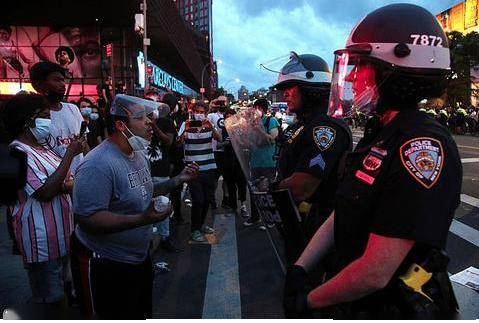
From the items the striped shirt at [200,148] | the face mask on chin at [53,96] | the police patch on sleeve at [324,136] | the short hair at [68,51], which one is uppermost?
the short hair at [68,51]

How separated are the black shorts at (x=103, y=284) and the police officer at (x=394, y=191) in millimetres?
1290

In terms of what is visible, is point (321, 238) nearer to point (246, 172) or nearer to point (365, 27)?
point (365, 27)

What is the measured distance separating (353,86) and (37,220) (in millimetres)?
2187

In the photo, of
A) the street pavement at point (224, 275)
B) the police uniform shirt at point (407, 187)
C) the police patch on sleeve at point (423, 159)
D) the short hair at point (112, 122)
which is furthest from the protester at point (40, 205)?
the police patch on sleeve at point (423, 159)

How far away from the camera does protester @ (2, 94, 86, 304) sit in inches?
119

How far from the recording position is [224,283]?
4949 millimetres

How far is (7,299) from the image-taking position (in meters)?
4.44

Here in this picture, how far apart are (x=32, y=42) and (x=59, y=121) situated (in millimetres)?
27217

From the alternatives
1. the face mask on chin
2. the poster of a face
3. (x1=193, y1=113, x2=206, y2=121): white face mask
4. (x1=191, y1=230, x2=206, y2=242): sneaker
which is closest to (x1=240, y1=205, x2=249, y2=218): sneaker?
(x1=191, y1=230, x2=206, y2=242): sneaker

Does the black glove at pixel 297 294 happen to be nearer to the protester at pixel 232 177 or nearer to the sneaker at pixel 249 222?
the sneaker at pixel 249 222

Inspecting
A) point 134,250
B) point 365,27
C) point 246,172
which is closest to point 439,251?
point 365,27

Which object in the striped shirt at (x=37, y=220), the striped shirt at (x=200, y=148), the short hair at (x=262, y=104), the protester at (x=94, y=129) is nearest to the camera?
the striped shirt at (x=37, y=220)

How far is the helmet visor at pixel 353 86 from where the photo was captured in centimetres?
183

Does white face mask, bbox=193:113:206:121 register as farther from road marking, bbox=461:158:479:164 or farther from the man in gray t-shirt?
road marking, bbox=461:158:479:164
